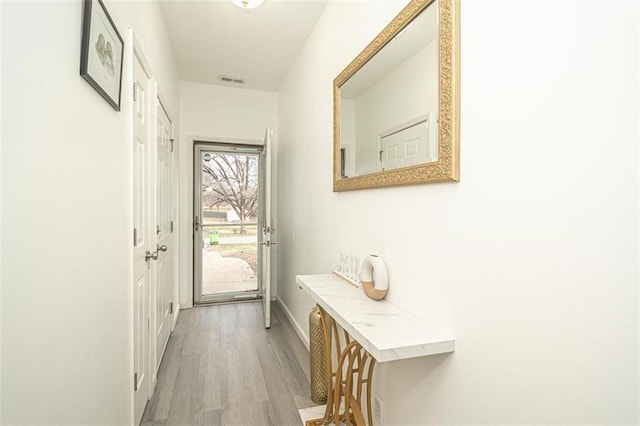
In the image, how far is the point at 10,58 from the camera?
683mm

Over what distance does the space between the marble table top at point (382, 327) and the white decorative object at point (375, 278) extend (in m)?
0.04

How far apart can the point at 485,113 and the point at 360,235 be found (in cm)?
98

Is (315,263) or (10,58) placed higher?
(10,58)

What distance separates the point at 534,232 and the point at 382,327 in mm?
620

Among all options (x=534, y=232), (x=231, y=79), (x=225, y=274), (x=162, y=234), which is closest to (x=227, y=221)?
(x=225, y=274)

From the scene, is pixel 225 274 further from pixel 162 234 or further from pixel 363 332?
pixel 363 332

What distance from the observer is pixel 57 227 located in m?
0.89

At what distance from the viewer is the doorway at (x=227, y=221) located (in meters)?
4.08

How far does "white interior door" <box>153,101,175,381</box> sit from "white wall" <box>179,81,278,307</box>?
752 mm

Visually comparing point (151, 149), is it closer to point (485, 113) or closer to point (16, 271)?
point (16, 271)

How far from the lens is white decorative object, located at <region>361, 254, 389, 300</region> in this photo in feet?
4.84

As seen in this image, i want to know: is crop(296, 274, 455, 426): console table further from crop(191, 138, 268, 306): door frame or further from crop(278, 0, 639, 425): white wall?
crop(191, 138, 268, 306): door frame

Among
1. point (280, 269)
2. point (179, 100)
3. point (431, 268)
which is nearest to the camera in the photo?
point (431, 268)

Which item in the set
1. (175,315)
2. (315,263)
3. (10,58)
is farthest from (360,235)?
(175,315)
